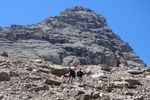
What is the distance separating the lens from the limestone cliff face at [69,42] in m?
77.2

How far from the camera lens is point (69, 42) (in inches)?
3588

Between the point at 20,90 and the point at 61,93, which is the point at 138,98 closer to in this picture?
the point at 61,93

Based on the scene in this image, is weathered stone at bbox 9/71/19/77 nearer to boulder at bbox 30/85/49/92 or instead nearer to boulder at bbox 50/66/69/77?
boulder at bbox 30/85/49/92

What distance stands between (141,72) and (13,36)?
60429 mm

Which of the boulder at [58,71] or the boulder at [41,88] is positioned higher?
the boulder at [58,71]

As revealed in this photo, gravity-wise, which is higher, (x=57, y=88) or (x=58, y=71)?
(x=58, y=71)

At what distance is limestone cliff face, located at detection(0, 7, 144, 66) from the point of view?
77.2 metres

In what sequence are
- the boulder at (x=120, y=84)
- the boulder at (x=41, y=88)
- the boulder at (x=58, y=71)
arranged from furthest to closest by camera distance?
the boulder at (x=58, y=71) < the boulder at (x=120, y=84) < the boulder at (x=41, y=88)

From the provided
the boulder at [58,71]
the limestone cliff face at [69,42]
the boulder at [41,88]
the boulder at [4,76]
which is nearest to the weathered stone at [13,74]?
the boulder at [4,76]

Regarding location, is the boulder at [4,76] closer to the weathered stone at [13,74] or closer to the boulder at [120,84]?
the weathered stone at [13,74]

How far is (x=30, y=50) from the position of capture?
249 feet

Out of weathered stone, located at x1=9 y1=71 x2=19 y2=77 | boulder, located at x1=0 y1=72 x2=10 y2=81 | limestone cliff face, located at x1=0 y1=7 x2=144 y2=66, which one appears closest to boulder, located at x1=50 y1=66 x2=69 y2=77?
weathered stone, located at x1=9 y1=71 x2=19 y2=77

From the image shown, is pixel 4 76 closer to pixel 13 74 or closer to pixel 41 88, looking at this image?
pixel 13 74

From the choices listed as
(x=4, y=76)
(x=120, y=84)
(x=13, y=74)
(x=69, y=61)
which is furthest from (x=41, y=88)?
(x=69, y=61)
